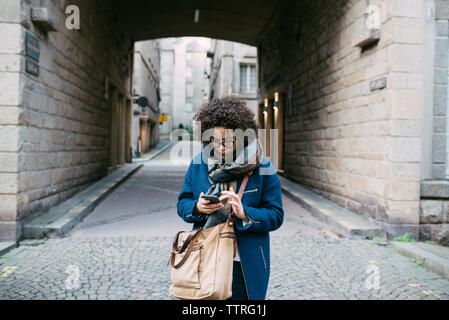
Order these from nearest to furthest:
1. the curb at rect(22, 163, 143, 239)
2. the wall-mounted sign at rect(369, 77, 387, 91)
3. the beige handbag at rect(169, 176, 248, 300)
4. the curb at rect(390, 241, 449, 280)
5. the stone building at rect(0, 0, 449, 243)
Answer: the beige handbag at rect(169, 176, 248, 300)
the curb at rect(390, 241, 449, 280)
the stone building at rect(0, 0, 449, 243)
the curb at rect(22, 163, 143, 239)
the wall-mounted sign at rect(369, 77, 387, 91)

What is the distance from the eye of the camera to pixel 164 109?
59781 mm

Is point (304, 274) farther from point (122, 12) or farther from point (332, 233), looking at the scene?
point (122, 12)

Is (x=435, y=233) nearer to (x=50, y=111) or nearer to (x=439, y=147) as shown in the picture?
(x=439, y=147)

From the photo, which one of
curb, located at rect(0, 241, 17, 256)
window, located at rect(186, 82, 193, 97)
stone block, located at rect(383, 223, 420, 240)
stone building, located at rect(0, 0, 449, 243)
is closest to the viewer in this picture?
curb, located at rect(0, 241, 17, 256)

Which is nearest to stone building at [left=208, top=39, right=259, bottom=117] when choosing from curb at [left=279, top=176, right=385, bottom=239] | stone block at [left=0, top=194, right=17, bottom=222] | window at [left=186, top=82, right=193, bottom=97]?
curb at [left=279, top=176, right=385, bottom=239]

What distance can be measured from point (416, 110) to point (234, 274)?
14.6 ft

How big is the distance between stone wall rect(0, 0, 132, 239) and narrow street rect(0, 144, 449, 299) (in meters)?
0.77

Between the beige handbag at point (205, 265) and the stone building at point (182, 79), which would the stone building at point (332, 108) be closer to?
the beige handbag at point (205, 265)

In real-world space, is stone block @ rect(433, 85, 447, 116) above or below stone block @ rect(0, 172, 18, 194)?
above

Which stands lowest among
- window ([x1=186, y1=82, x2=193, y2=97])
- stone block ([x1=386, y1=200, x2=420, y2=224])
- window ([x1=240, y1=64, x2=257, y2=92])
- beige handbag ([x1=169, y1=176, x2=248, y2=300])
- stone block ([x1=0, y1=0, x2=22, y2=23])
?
stone block ([x1=386, y1=200, x2=420, y2=224])

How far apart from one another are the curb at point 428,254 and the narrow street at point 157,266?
0.10m

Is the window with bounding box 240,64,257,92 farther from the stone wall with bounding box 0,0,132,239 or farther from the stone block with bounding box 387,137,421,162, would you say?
the stone block with bounding box 387,137,421,162

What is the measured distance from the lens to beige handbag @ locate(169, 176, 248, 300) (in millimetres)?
1805

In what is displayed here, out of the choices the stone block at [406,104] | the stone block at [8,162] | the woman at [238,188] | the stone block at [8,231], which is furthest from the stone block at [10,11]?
the stone block at [406,104]
